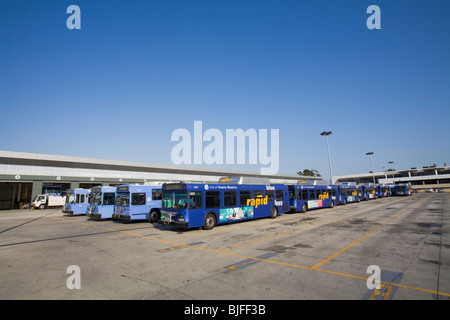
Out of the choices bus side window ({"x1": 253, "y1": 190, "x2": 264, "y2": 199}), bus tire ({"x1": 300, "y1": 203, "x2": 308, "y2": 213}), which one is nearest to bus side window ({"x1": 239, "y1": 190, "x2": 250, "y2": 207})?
bus side window ({"x1": 253, "y1": 190, "x2": 264, "y2": 199})

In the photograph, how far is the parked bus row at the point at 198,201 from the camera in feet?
43.0

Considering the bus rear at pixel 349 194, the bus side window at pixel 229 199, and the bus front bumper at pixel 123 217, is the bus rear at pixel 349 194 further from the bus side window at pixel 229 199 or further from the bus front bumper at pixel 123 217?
the bus front bumper at pixel 123 217

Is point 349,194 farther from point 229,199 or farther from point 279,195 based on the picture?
Result: point 229,199

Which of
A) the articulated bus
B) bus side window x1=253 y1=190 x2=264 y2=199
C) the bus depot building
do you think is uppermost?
the bus depot building

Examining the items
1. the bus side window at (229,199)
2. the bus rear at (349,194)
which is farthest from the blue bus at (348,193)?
the bus side window at (229,199)

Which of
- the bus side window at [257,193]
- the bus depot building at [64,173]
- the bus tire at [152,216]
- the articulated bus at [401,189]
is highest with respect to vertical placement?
the bus depot building at [64,173]

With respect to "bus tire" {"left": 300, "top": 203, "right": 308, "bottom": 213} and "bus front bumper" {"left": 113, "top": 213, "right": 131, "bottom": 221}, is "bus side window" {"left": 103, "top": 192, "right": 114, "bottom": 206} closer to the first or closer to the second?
"bus front bumper" {"left": 113, "top": 213, "right": 131, "bottom": 221}

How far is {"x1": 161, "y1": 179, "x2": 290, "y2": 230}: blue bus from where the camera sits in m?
12.8

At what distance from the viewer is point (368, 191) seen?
40.2 meters

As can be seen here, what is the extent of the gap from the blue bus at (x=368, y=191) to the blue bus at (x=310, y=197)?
12.7 m

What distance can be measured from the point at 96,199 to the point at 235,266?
16428 millimetres

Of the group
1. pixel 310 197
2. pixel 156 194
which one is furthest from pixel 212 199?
pixel 310 197
